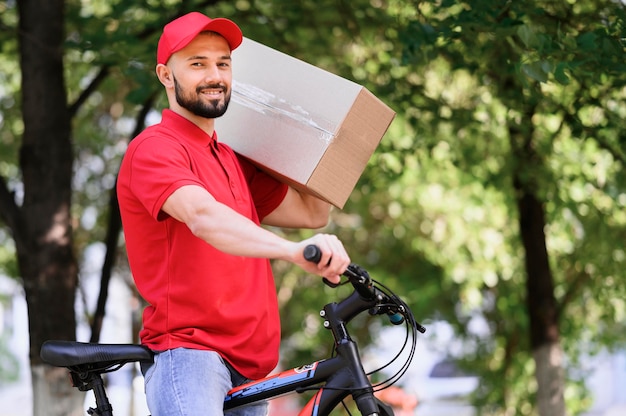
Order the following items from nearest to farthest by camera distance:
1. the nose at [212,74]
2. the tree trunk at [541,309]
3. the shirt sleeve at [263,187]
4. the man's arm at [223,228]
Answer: the man's arm at [223,228] < the nose at [212,74] < the shirt sleeve at [263,187] < the tree trunk at [541,309]

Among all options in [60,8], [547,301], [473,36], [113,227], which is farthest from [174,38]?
[547,301]

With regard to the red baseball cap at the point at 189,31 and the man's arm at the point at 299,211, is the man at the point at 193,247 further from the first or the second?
the man's arm at the point at 299,211

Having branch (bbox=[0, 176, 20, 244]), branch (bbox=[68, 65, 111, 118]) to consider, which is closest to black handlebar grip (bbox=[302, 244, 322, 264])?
branch (bbox=[0, 176, 20, 244])

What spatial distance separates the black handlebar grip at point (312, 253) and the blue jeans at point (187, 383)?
0.70 meters

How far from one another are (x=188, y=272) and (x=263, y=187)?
2.20ft

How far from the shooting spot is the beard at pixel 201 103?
3.03m

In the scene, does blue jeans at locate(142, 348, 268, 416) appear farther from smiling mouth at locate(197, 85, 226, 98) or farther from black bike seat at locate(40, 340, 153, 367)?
smiling mouth at locate(197, 85, 226, 98)

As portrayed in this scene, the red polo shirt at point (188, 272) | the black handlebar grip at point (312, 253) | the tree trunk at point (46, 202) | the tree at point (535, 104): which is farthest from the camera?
the tree trunk at point (46, 202)

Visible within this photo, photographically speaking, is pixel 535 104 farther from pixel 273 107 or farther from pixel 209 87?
pixel 209 87

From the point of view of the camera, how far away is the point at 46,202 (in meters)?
5.74

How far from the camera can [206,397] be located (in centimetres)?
282

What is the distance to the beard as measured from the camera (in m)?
3.03

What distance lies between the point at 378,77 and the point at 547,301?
2350mm

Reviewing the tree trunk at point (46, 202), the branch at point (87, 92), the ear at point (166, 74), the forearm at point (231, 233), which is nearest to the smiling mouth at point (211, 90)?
the ear at point (166, 74)
